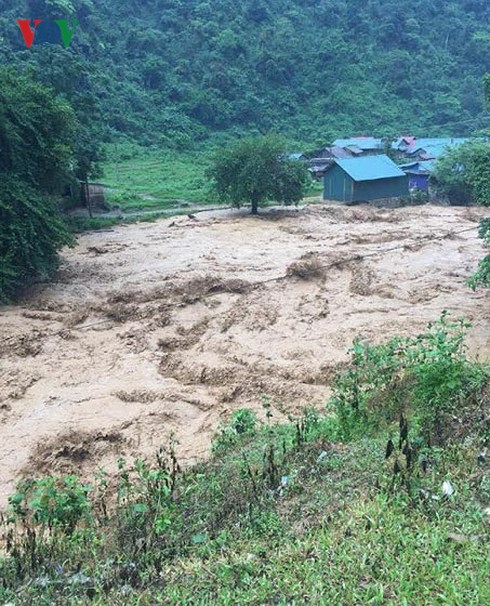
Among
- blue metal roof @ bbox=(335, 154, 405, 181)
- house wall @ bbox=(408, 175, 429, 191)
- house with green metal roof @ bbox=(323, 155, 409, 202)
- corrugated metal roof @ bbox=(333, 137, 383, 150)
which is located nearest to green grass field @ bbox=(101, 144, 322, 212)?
house with green metal roof @ bbox=(323, 155, 409, 202)

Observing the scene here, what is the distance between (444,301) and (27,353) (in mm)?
9603

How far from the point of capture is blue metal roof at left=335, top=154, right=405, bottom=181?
31641 mm

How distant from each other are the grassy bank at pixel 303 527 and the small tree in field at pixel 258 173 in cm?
2267

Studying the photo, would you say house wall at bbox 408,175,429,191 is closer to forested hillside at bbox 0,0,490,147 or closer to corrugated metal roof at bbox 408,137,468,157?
corrugated metal roof at bbox 408,137,468,157

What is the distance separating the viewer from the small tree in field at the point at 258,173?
2762cm

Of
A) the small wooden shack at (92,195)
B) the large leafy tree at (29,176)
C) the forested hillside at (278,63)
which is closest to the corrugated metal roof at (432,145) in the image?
the forested hillside at (278,63)

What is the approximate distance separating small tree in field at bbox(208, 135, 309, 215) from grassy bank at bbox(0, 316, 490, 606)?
22.7m

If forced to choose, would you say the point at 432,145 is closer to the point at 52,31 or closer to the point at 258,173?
the point at 258,173

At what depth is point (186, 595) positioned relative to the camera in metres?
3.50

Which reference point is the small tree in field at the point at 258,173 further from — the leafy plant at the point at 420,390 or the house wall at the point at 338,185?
the leafy plant at the point at 420,390

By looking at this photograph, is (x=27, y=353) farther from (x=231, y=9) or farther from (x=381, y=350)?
(x=231, y=9)

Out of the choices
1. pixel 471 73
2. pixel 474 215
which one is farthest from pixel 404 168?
pixel 471 73

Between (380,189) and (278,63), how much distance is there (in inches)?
1162

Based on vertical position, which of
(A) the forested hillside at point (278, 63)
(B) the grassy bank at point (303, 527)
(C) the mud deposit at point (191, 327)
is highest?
(A) the forested hillside at point (278, 63)
